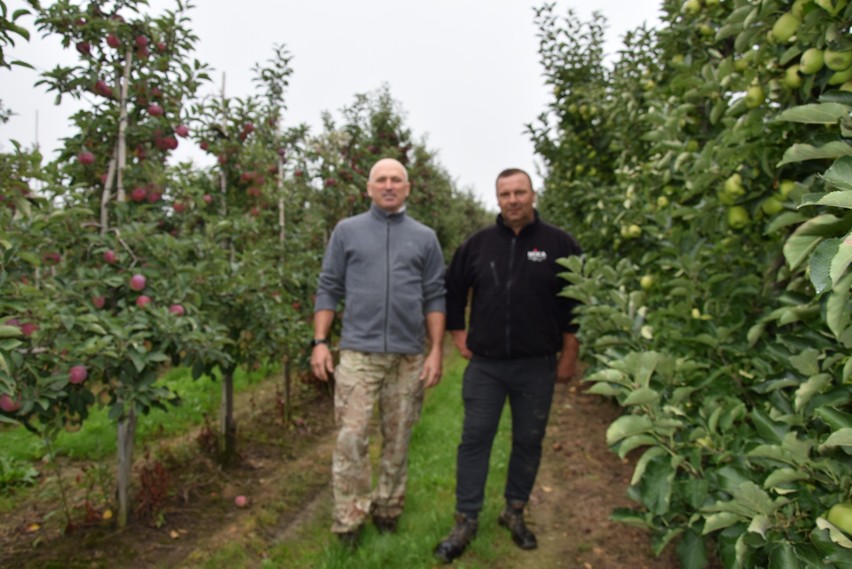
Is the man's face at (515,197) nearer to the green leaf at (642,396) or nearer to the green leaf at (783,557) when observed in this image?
the green leaf at (642,396)

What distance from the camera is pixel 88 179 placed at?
333 centimetres

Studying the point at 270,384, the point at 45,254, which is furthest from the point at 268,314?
the point at 270,384

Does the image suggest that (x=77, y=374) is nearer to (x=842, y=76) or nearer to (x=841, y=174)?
(x=841, y=174)

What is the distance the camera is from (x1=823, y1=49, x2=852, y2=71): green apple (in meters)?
1.43

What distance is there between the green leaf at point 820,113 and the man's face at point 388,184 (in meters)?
2.10

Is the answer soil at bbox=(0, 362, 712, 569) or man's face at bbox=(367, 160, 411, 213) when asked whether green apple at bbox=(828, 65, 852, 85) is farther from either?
soil at bbox=(0, 362, 712, 569)

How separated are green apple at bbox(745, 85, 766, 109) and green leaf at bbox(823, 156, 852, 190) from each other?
969mm

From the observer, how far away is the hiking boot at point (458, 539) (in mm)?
2928

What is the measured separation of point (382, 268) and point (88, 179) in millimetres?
1778

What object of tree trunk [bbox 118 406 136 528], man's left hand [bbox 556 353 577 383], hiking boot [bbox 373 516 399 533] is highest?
man's left hand [bbox 556 353 577 383]

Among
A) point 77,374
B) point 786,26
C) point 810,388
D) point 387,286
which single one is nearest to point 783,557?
point 810,388

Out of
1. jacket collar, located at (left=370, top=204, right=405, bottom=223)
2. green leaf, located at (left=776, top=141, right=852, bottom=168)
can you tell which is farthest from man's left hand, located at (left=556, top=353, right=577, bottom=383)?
green leaf, located at (left=776, top=141, right=852, bottom=168)

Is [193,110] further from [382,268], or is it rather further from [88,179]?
[382,268]

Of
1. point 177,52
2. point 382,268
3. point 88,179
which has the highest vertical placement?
point 177,52
